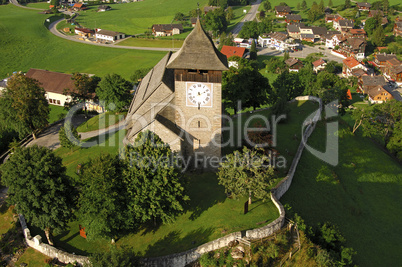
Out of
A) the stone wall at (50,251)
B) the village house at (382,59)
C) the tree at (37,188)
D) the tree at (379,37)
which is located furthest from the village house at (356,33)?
the stone wall at (50,251)

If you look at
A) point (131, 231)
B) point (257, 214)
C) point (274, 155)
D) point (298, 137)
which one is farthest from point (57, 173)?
point (298, 137)

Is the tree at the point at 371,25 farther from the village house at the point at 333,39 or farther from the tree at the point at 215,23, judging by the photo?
the tree at the point at 215,23

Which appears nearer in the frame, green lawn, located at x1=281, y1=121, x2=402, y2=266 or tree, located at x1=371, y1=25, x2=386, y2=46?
green lawn, located at x1=281, y1=121, x2=402, y2=266

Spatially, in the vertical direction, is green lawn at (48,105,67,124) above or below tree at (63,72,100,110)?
below

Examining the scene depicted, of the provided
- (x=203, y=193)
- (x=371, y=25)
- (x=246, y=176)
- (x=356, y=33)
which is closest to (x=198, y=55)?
(x=246, y=176)

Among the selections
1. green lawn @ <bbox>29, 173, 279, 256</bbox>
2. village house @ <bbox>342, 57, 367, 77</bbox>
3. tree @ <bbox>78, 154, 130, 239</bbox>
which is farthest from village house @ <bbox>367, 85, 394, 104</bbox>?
tree @ <bbox>78, 154, 130, 239</bbox>

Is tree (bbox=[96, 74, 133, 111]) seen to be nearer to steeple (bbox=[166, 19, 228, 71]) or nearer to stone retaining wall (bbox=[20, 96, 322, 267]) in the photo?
steeple (bbox=[166, 19, 228, 71])
